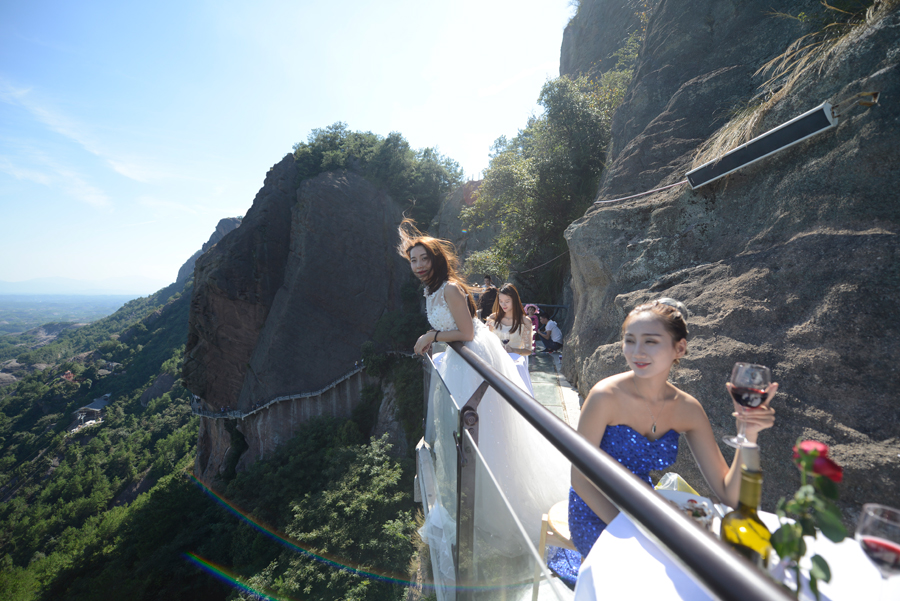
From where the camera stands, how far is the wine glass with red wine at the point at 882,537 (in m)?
0.61

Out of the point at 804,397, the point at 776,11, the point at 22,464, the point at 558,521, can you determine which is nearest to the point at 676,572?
the point at 558,521

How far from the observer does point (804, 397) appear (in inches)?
94.3

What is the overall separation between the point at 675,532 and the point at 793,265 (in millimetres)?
3296

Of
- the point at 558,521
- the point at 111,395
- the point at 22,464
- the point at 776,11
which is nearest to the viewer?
the point at 558,521

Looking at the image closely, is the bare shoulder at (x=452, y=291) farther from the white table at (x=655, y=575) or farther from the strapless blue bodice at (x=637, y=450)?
the white table at (x=655, y=575)

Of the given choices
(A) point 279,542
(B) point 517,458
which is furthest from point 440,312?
(A) point 279,542

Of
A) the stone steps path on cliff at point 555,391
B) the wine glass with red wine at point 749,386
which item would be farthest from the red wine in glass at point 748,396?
the stone steps path on cliff at point 555,391

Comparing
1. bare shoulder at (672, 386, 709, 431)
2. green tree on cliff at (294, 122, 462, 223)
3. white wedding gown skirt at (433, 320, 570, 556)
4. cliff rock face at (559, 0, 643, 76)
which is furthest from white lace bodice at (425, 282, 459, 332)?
green tree on cliff at (294, 122, 462, 223)

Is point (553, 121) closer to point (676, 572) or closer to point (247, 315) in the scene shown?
point (676, 572)

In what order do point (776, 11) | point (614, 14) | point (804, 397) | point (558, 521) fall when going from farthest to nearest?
point (614, 14) < point (776, 11) < point (804, 397) < point (558, 521)

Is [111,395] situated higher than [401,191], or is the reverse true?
[401,191]

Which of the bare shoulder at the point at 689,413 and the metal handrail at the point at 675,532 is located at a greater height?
the metal handrail at the point at 675,532

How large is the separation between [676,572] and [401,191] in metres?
29.5

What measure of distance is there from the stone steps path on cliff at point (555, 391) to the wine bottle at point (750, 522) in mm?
3299
